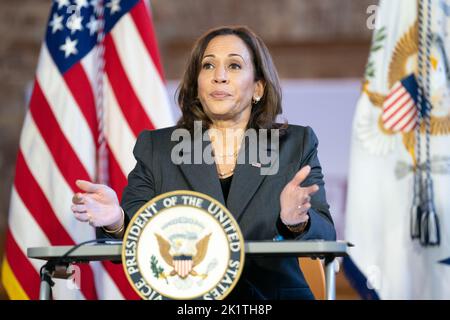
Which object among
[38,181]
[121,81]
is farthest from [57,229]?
[121,81]

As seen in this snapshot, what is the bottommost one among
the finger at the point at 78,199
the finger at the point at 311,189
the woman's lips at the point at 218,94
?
the finger at the point at 78,199

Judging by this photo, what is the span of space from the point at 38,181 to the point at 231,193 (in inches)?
58.7

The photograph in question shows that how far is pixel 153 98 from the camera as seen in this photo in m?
3.47

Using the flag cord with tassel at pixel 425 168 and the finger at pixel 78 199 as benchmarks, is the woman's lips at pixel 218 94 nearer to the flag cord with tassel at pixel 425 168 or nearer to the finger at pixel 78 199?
the finger at pixel 78 199

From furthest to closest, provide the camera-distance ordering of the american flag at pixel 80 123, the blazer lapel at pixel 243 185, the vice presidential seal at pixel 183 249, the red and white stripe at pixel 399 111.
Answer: the american flag at pixel 80 123, the red and white stripe at pixel 399 111, the blazer lapel at pixel 243 185, the vice presidential seal at pixel 183 249

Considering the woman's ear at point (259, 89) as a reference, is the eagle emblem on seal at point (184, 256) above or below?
below

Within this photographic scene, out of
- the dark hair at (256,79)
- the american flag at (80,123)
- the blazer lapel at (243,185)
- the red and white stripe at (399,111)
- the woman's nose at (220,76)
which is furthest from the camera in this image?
the american flag at (80,123)

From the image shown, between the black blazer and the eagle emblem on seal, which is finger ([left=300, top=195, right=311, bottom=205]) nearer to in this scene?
the black blazer

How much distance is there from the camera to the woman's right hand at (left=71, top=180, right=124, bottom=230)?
1.74 m

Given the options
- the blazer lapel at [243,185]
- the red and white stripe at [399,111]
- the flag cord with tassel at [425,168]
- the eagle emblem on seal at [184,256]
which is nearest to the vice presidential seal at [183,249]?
the eagle emblem on seal at [184,256]

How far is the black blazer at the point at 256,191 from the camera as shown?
79.9 inches

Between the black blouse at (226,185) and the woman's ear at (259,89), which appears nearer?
the black blouse at (226,185)

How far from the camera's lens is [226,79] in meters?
2.36

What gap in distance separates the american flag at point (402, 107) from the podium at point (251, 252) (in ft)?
5.45
